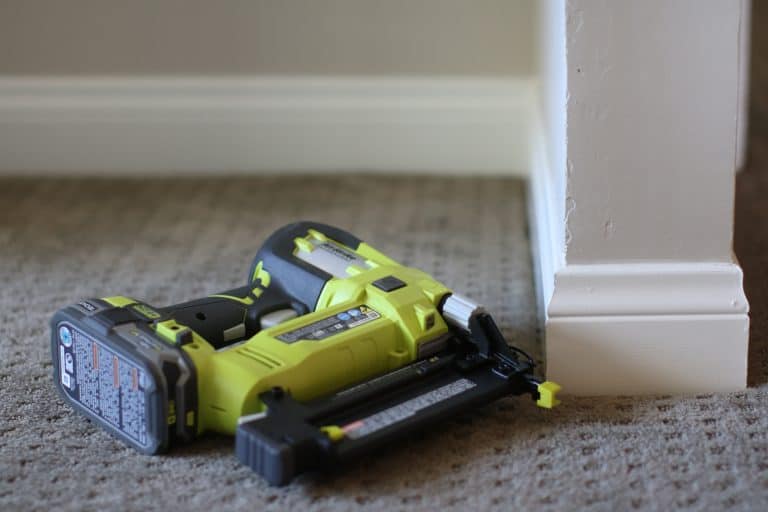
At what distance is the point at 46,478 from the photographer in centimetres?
86

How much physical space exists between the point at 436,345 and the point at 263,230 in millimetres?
528

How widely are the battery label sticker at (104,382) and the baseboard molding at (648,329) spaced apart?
367mm

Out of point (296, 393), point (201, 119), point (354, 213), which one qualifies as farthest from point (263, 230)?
point (296, 393)

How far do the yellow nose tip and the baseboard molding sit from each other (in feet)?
0.24

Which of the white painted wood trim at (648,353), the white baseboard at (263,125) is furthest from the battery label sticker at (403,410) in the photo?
the white baseboard at (263,125)

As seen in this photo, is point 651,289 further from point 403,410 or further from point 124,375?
point 124,375

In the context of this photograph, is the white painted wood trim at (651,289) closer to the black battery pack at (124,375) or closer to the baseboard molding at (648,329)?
the baseboard molding at (648,329)

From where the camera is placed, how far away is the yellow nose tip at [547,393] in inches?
35.9

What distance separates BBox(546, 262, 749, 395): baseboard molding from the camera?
96cm

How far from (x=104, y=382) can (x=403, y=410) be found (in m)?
0.25

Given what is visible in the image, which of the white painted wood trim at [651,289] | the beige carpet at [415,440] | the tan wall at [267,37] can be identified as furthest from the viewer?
the tan wall at [267,37]

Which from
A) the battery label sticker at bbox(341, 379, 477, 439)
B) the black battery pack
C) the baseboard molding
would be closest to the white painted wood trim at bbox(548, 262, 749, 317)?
the baseboard molding

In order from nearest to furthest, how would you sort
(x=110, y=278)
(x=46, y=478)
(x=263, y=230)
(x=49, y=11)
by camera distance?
(x=46, y=478) < (x=110, y=278) < (x=263, y=230) < (x=49, y=11)

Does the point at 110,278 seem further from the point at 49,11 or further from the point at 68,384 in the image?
the point at 49,11
